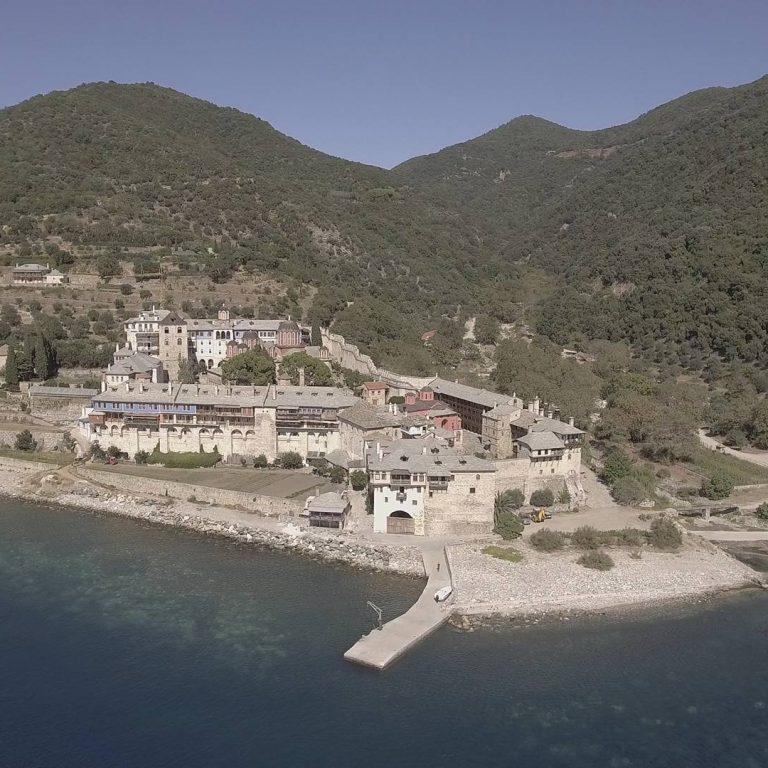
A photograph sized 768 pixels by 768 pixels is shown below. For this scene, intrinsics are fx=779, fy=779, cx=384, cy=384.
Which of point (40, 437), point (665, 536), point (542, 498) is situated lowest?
point (665, 536)

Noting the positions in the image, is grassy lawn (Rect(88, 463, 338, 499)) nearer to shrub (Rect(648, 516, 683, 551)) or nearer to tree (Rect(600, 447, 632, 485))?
tree (Rect(600, 447, 632, 485))

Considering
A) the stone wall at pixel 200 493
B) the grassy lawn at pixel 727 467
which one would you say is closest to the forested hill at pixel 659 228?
the grassy lawn at pixel 727 467

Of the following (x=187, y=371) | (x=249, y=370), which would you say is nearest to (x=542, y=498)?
(x=249, y=370)

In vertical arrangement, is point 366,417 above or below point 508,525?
above

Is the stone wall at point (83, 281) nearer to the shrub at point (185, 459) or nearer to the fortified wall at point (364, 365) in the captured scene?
the fortified wall at point (364, 365)

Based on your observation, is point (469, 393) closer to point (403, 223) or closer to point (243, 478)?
point (243, 478)

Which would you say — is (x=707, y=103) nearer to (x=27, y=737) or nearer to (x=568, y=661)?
(x=568, y=661)

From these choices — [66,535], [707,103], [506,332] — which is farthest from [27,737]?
[707,103]
